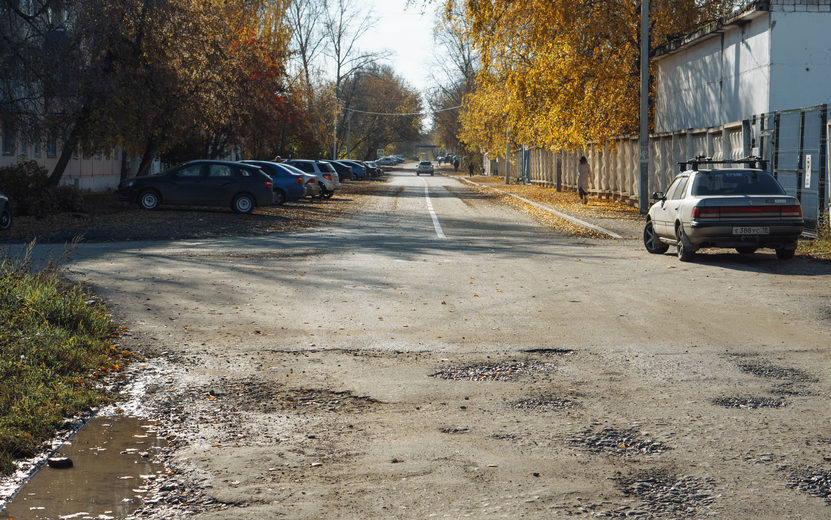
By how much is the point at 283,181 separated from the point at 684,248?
20782mm

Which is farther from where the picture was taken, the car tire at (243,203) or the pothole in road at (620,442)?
the car tire at (243,203)

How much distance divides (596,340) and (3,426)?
5.45 meters

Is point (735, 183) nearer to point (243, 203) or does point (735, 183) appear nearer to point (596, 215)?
point (596, 215)

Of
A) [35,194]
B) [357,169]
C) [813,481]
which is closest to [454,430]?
[813,481]

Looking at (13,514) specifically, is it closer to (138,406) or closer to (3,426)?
(3,426)

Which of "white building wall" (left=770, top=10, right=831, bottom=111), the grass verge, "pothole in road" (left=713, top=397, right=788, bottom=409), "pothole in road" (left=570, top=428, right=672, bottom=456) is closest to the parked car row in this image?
"white building wall" (left=770, top=10, right=831, bottom=111)

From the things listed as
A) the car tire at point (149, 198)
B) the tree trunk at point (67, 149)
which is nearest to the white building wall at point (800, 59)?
the car tire at point (149, 198)

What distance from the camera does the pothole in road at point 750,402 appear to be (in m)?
6.64

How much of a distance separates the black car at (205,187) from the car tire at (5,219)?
7157 mm

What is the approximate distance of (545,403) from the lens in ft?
22.3

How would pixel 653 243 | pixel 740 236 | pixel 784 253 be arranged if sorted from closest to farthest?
pixel 740 236, pixel 784 253, pixel 653 243

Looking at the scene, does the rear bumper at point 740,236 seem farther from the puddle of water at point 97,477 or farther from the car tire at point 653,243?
the puddle of water at point 97,477

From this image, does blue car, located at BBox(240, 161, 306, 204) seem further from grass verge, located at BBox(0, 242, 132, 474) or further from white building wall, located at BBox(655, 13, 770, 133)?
grass verge, located at BBox(0, 242, 132, 474)

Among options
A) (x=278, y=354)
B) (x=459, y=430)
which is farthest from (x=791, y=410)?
(x=278, y=354)
